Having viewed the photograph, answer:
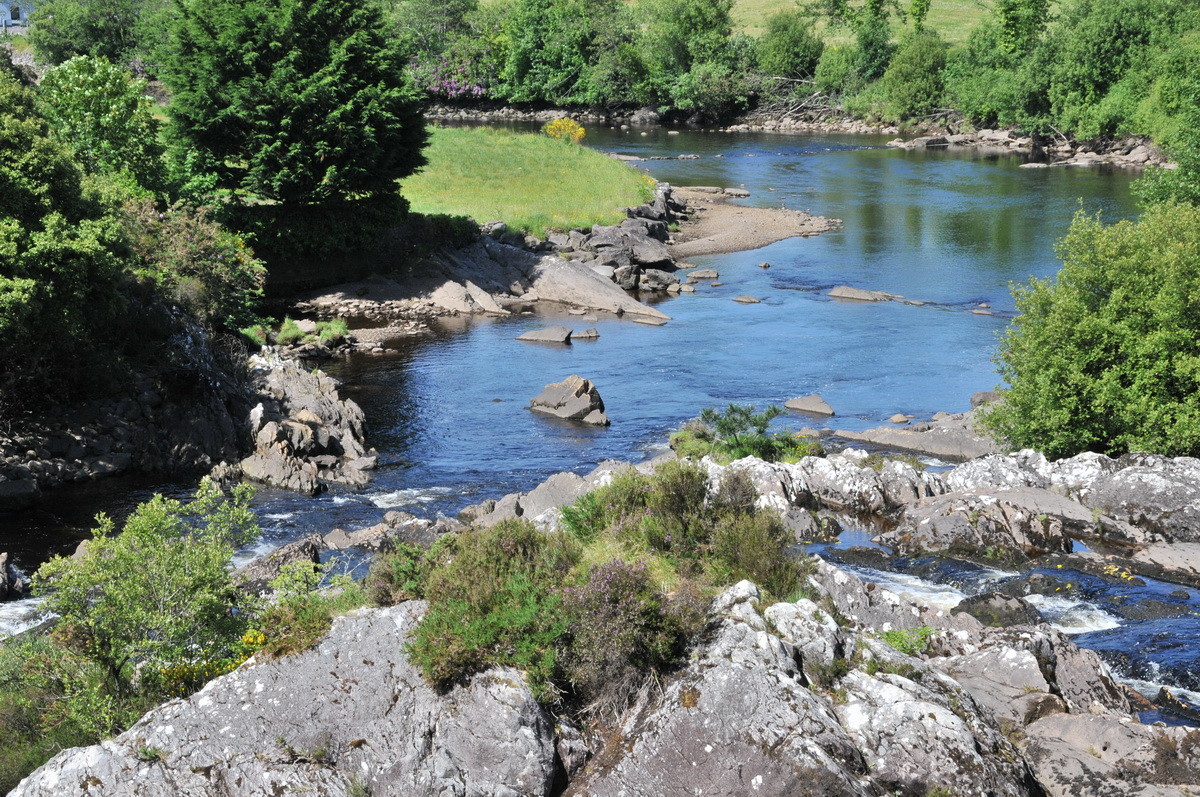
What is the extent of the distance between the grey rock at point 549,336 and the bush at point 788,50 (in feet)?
321

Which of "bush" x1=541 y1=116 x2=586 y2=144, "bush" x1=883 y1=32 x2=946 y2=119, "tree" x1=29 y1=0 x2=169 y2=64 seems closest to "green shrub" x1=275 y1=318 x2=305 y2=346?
"bush" x1=541 y1=116 x2=586 y2=144

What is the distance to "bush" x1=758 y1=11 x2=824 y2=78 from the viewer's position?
434 feet

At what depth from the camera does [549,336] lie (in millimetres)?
44844

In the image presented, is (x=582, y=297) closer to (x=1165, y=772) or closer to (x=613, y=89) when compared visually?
(x=1165, y=772)

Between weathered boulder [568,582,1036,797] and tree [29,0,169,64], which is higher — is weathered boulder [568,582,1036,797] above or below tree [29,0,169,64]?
below

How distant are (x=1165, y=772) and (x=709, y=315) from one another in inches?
1467

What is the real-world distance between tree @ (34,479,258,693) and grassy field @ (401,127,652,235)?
45.8m

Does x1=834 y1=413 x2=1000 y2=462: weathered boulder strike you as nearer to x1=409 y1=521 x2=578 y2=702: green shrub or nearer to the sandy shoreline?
x1=409 y1=521 x2=578 y2=702: green shrub

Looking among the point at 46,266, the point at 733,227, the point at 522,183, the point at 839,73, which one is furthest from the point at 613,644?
the point at 839,73

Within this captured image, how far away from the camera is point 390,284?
166ft

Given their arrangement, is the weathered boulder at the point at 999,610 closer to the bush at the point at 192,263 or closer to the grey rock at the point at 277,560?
the grey rock at the point at 277,560

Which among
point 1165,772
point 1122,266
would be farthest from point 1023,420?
point 1165,772

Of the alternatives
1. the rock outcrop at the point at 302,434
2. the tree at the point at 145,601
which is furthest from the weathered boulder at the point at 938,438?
the tree at the point at 145,601

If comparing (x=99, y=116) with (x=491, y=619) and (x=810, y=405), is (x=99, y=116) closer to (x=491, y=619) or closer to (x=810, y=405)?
(x=810, y=405)
